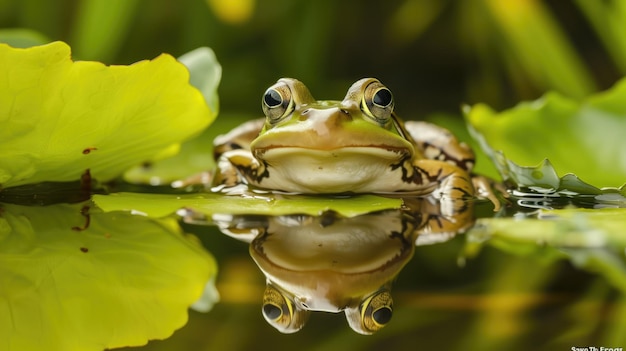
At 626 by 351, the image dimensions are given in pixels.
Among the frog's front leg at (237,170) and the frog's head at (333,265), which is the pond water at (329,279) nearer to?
the frog's head at (333,265)

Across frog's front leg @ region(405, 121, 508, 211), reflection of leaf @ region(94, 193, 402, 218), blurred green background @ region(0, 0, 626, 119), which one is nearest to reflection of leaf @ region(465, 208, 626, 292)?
reflection of leaf @ region(94, 193, 402, 218)

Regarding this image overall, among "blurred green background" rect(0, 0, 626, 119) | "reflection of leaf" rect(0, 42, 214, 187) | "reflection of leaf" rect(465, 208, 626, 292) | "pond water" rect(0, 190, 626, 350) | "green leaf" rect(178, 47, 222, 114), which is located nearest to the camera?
"pond water" rect(0, 190, 626, 350)

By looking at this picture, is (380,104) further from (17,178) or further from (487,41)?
(487,41)

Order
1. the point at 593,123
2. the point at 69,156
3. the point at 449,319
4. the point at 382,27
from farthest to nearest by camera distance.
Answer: the point at 382,27
the point at 593,123
the point at 69,156
the point at 449,319

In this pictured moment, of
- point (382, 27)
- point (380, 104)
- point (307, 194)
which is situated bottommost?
point (307, 194)

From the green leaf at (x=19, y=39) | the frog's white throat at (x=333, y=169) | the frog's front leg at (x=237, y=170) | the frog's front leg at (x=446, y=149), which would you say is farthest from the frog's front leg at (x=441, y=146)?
the green leaf at (x=19, y=39)

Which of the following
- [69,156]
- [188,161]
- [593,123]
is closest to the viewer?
[69,156]

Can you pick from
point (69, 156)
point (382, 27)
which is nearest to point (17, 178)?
point (69, 156)

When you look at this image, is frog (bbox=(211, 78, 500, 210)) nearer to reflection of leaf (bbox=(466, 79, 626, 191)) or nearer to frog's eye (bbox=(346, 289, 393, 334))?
reflection of leaf (bbox=(466, 79, 626, 191))
